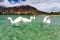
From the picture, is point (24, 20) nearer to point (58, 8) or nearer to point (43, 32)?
point (43, 32)

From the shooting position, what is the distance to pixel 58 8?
1869 mm

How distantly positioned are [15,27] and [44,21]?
366 millimetres

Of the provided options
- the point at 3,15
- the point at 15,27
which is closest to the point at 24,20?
the point at 15,27

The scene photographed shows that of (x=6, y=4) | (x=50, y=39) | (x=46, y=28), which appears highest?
(x=6, y=4)

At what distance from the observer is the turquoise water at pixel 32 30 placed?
1.83 meters

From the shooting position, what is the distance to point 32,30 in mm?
1850

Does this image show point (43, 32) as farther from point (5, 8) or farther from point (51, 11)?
point (5, 8)

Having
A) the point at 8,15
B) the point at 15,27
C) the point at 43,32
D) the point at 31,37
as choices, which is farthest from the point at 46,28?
the point at 8,15

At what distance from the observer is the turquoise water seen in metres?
1.83

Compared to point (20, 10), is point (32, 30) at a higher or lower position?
lower

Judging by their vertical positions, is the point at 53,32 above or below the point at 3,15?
below

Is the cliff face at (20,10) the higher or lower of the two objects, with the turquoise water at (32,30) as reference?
higher

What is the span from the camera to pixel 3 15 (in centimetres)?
188

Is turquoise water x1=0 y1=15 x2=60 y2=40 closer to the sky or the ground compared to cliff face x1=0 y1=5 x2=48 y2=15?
closer to the ground
